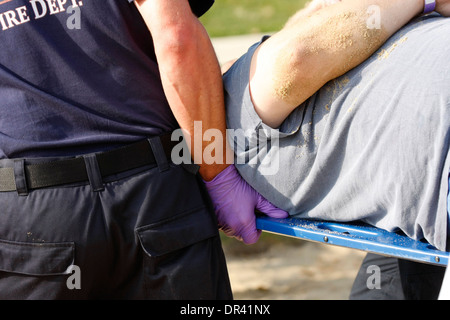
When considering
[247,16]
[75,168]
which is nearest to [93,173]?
[75,168]

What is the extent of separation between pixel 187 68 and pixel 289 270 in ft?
7.42

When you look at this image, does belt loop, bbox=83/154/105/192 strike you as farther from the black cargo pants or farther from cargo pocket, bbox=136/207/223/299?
cargo pocket, bbox=136/207/223/299

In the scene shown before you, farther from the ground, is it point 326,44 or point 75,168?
point 326,44

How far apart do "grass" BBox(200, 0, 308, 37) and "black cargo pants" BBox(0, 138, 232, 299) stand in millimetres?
5922

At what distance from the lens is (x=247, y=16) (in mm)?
9039

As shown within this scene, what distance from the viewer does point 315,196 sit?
1811 mm

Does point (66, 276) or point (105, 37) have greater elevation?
point (105, 37)

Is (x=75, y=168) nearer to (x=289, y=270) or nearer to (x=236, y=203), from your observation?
(x=236, y=203)

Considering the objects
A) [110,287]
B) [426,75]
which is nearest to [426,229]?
[426,75]

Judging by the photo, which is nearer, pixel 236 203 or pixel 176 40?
pixel 176 40

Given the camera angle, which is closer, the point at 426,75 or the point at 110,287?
the point at 426,75

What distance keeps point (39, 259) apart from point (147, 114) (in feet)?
1.60

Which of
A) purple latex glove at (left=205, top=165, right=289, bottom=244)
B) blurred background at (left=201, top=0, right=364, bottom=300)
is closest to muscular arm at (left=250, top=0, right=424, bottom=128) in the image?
purple latex glove at (left=205, top=165, right=289, bottom=244)

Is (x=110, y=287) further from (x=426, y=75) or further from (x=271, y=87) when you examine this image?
(x=426, y=75)
